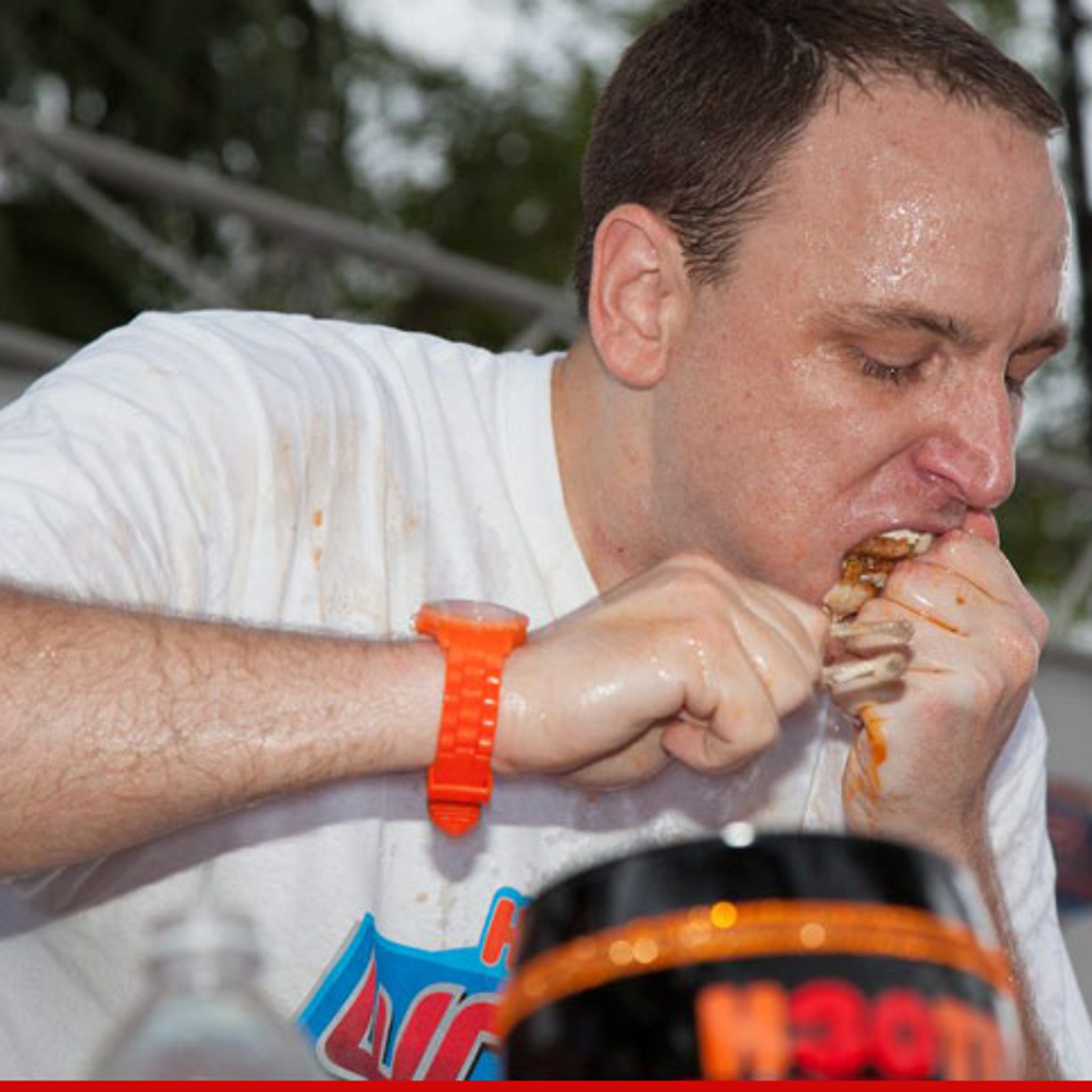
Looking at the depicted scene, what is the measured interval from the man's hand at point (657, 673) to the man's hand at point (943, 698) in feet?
1.38

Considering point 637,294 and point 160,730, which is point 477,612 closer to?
point 160,730

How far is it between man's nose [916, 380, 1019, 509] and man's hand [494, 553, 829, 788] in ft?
1.72

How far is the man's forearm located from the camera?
4.35ft

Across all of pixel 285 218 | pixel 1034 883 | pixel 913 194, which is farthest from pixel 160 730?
pixel 285 218

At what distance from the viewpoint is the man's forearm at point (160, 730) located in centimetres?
133

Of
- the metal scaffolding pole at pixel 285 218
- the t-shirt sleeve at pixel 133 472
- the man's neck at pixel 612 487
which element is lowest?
the t-shirt sleeve at pixel 133 472

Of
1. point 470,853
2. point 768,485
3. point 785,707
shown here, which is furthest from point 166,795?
point 768,485

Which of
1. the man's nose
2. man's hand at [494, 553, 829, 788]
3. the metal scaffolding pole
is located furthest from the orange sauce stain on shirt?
the metal scaffolding pole

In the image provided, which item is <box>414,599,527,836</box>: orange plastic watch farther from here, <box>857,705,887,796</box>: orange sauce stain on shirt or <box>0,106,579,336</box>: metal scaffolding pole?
<box>0,106,579,336</box>: metal scaffolding pole

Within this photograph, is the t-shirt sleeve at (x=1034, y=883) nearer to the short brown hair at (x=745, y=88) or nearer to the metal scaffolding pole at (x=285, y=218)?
the short brown hair at (x=745, y=88)

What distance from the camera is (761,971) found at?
806mm

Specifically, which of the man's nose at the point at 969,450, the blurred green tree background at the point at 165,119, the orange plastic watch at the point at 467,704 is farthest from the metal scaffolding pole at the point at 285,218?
the orange plastic watch at the point at 467,704

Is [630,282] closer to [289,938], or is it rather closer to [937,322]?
[937,322]

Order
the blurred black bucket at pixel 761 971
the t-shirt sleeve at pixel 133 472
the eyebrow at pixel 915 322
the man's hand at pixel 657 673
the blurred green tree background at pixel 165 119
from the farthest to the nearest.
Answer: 1. the blurred green tree background at pixel 165 119
2. the eyebrow at pixel 915 322
3. the t-shirt sleeve at pixel 133 472
4. the man's hand at pixel 657 673
5. the blurred black bucket at pixel 761 971
